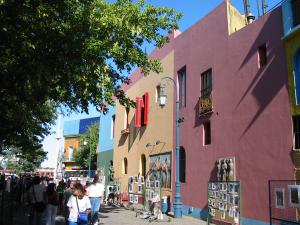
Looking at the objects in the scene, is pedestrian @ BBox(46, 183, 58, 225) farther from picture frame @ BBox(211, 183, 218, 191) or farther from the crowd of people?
picture frame @ BBox(211, 183, 218, 191)

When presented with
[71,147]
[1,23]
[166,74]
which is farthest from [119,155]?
[71,147]

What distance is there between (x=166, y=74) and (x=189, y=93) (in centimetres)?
354

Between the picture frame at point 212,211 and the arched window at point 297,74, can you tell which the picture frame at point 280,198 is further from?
the picture frame at point 212,211

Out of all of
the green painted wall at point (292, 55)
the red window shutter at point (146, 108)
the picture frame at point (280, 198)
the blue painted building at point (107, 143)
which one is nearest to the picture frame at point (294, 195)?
the picture frame at point (280, 198)

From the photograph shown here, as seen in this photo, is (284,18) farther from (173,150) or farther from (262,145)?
(173,150)

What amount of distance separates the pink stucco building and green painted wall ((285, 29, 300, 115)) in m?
0.25

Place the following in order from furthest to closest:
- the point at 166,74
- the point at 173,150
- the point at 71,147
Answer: the point at 71,147 < the point at 166,74 < the point at 173,150

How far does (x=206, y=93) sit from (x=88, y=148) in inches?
1424

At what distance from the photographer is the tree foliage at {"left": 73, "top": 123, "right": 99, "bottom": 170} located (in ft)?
164

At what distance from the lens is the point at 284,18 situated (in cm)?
1417

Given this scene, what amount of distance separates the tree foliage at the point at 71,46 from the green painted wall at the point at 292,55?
4.02 m

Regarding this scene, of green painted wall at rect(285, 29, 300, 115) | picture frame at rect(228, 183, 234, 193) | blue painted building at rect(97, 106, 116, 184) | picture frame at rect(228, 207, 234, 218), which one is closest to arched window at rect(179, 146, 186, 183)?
picture frame at rect(228, 183, 234, 193)

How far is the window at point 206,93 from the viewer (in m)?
18.5

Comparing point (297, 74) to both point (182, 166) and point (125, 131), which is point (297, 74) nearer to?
point (182, 166)
